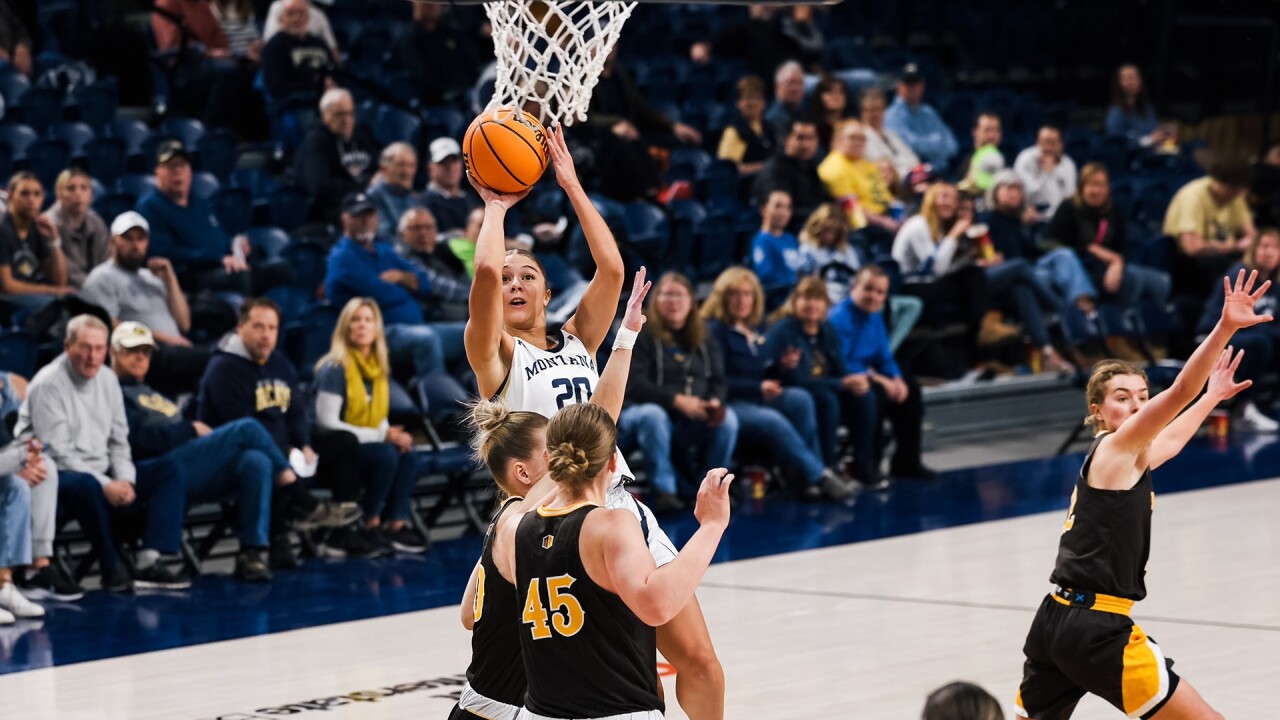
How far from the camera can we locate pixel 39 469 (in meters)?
8.15

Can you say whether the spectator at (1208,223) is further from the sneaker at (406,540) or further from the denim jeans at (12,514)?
the denim jeans at (12,514)

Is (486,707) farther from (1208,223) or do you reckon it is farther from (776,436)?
(1208,223)

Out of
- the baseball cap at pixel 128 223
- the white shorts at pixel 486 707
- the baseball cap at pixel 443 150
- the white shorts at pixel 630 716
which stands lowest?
the baseball cap at pixel 443 150

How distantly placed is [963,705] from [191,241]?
8.09 metres

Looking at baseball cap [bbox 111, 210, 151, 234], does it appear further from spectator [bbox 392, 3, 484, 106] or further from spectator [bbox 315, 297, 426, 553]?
spectator [bbox 392, 3, 484, 106]

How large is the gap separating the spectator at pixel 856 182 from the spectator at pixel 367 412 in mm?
5307

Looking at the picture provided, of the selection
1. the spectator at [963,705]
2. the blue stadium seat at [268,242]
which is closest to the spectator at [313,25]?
the blue stadium seat at [268,242]

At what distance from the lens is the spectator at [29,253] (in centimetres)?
977

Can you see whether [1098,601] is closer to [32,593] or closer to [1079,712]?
[1079,712]

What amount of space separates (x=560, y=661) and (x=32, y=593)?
17.3 feet

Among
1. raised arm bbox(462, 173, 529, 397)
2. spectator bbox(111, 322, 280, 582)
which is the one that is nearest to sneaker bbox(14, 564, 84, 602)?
spectator bbox(111, 322, 280, 582)

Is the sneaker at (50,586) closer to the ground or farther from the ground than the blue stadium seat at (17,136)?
closer to the ground

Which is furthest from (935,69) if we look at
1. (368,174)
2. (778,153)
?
(368,174)

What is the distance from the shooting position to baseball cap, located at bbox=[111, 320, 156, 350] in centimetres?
893
